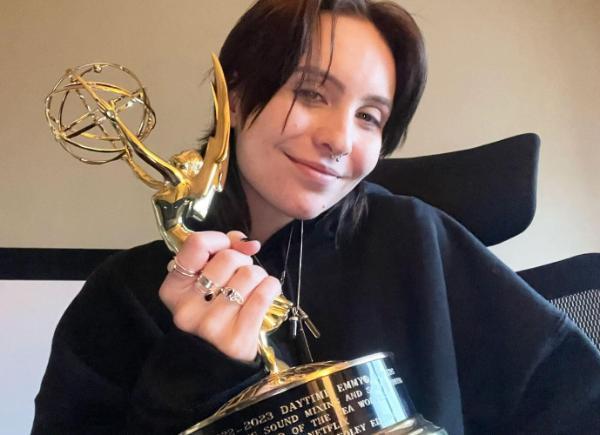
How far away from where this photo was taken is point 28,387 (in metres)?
0.95

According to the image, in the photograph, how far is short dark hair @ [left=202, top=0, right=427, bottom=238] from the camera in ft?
1.97

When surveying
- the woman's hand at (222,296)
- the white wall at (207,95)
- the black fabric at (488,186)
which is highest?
the white wall at (207,95)

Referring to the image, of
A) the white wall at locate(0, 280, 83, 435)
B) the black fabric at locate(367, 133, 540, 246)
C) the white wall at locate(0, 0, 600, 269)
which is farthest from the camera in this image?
the white wall at locate(0, 0, 600, 269)

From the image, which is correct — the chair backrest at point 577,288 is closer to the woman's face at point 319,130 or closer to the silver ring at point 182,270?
the woman's face at point 319,130

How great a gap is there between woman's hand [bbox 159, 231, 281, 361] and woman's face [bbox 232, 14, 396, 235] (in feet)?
0.51

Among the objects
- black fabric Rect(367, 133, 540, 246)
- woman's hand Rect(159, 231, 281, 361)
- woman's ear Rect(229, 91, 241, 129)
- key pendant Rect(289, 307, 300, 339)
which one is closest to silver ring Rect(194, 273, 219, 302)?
woman's hand Rect(159, 231, 281, 361)

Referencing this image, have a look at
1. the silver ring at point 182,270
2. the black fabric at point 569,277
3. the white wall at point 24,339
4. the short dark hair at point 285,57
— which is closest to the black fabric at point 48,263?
the white wall at point 24,339

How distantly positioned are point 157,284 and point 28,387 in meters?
0.43

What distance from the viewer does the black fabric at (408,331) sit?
60cm

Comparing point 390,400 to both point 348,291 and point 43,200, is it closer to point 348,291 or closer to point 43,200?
point 348,291

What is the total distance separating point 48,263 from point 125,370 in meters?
0.44

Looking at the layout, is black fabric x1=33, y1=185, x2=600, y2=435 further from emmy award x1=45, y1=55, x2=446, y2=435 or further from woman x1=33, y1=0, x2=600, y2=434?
emmy award x1=45, y1=55, x2=446, y2=435

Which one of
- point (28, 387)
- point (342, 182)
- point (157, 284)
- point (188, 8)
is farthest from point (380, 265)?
point (188, 8)

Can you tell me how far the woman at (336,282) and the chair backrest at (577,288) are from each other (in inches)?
7.7
